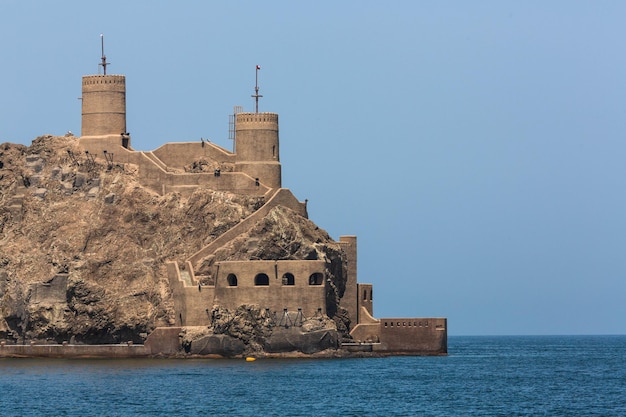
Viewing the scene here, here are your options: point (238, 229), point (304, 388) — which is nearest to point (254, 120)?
point (238, 229)

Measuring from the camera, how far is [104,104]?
12206 cm

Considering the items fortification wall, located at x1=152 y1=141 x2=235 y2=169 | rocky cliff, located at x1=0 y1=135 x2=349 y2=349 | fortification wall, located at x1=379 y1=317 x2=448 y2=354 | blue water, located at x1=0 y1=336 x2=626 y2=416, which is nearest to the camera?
blue water, located at x1=0 y1=336 x2=626 y2=416

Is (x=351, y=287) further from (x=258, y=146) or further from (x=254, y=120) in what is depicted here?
(x=254, y=120)

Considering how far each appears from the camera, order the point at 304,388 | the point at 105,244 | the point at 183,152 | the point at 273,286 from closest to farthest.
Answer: the point at 304,388
the point at 273,286
the point at 105,244
the point at 183,152

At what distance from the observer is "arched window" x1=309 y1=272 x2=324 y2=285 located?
113 meters

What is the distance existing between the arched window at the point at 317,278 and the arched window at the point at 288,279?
1.47 meters

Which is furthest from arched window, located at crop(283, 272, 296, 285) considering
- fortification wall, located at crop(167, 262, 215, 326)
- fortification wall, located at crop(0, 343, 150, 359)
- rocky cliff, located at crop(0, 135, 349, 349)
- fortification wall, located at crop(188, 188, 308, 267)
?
fortification wall, located at crop(0, 343, 150, 359)

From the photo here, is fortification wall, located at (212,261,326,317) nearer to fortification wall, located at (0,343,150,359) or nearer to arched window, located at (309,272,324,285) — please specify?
arched window, located at (309,272,324,285)

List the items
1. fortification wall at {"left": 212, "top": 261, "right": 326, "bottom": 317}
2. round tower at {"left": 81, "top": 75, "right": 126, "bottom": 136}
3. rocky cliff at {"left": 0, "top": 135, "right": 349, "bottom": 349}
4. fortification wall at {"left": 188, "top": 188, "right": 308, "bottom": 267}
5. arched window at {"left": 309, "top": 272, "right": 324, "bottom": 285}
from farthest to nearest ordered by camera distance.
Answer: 1. round tower at {"left": 81, "top": 75, "right": 126, "bottom": 136}
2. fortification wall at {"left": 188, "top": 188, "right": 308, "bottom": 267}
3. rocky cliff at {"left": 0, "top": 135, "right": 349, "bottom": 349}
4. arched window at {"left": 309, "top": 272, "right": 324, "bottom": 285}
5. fortification wall at {"left": 212, "top": 261, "right": 326, "bottom": 317}

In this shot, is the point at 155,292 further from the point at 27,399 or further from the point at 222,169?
the point at 27,399

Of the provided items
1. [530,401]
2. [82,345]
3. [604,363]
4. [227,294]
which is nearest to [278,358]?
A: [227,294]

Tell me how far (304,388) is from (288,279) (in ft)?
61.9

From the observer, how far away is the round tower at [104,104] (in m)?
122

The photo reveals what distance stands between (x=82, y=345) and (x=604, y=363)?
1748 inches
